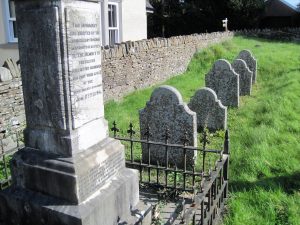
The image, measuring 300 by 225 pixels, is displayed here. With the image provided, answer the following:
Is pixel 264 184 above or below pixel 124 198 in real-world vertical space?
below

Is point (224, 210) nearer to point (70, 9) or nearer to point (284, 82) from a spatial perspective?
point (70, 9)

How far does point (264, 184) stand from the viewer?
4.92 metres

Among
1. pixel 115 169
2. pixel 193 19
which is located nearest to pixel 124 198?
pixel 115 169

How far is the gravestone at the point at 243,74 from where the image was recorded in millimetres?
10617

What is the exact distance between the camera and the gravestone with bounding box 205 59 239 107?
9.11m

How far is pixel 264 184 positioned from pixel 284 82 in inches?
295

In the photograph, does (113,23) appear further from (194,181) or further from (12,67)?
(194,181)

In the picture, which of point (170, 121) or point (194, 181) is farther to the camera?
point (170, 121)

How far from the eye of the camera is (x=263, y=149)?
235 inches

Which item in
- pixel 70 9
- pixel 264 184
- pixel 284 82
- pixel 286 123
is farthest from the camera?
pixel 284 82

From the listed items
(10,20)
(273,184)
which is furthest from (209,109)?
(10,20)

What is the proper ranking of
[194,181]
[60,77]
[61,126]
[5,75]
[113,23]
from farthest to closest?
[113,23]
[5,75]
[194,181]
[61,126]
[60,77]

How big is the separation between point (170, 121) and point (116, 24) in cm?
1091

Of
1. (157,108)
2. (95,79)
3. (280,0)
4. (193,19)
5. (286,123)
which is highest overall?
(280,0)
